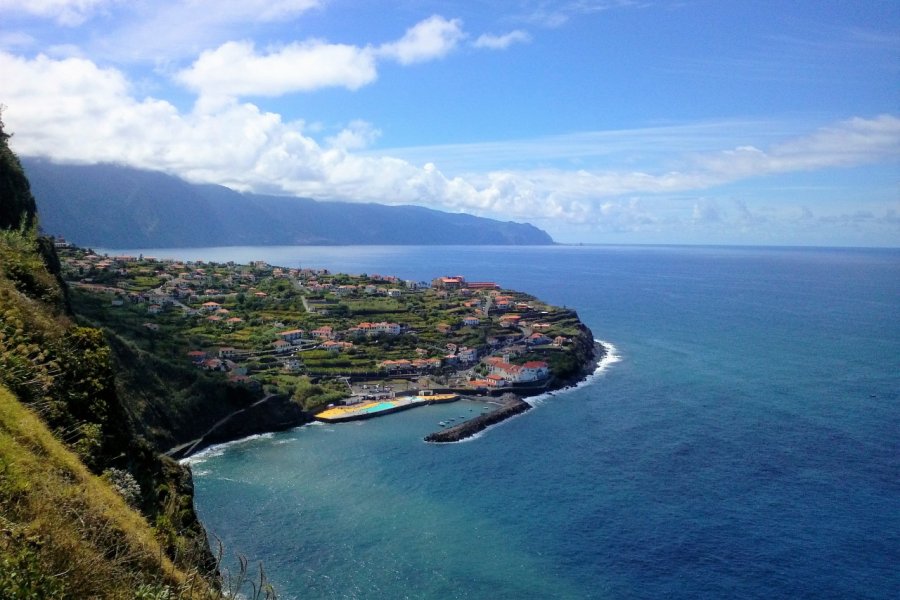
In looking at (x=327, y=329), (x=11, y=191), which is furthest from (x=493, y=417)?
(x=11, y=191)

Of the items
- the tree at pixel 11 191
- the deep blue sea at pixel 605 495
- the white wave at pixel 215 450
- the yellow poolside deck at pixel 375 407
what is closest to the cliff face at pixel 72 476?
the deep blue sea at pixel 605 495

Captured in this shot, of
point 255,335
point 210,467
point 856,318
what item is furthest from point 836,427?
point 856,318

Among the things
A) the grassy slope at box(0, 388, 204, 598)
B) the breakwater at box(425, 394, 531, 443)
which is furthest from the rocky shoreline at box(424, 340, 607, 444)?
the grassy slope at box(0, 388, 204, 598)

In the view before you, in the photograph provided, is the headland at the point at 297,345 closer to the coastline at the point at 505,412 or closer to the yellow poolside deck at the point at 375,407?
the yellow poolside deck at the point at 375,407

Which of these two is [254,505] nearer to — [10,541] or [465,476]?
[465,476]

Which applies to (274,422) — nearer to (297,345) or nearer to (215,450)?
(215,450)

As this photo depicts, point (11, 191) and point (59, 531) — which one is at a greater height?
point (11, 191)

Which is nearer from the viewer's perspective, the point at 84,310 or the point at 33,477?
the point at 33,477
